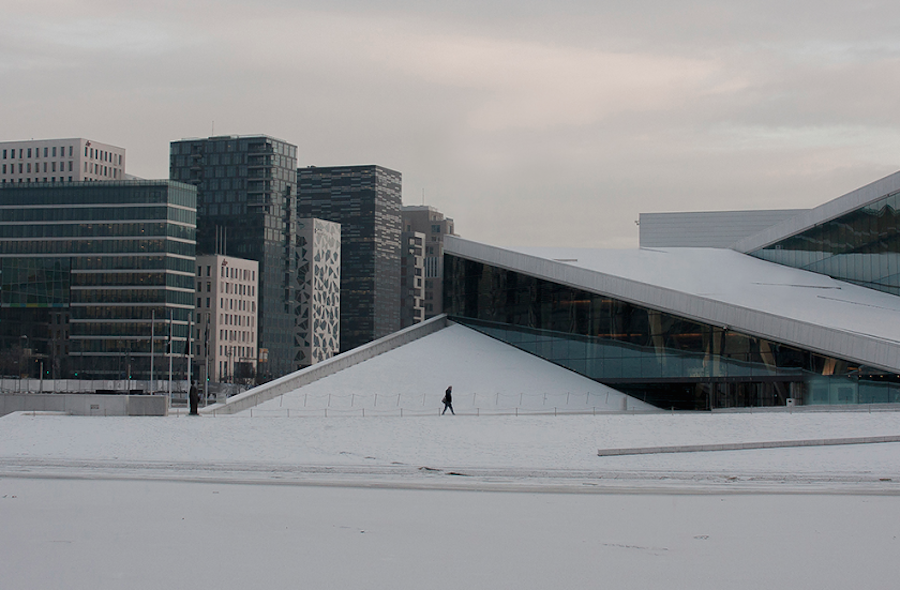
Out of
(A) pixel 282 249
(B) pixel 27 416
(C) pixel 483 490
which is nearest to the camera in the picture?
(C) pixel 483 490

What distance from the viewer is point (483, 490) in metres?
16.4

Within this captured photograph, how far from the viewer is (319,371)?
3941 cm

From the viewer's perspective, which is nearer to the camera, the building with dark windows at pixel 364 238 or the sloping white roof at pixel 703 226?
the sloping white roof at pixel 703 226

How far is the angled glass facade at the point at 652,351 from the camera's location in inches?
1272

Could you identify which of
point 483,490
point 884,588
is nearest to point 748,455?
point 483,490

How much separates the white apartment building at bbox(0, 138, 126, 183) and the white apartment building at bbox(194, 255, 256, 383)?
21.8 m

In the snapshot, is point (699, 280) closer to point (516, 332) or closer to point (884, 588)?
point (516, 332)

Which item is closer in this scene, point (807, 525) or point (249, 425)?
point (807, 525)

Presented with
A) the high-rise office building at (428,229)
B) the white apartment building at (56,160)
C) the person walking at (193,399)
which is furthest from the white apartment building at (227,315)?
the person walking at (193,399)

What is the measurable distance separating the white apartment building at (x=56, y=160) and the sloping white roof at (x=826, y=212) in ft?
363

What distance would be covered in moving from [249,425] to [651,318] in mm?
15865

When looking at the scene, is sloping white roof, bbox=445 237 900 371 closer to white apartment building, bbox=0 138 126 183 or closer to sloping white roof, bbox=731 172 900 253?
sloping white roof, bbox=731 172 900 253

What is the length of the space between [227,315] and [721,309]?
350ft

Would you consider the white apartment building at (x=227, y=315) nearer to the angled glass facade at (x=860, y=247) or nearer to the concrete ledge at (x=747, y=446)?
the angled glass facade at (x=860, y=247)
